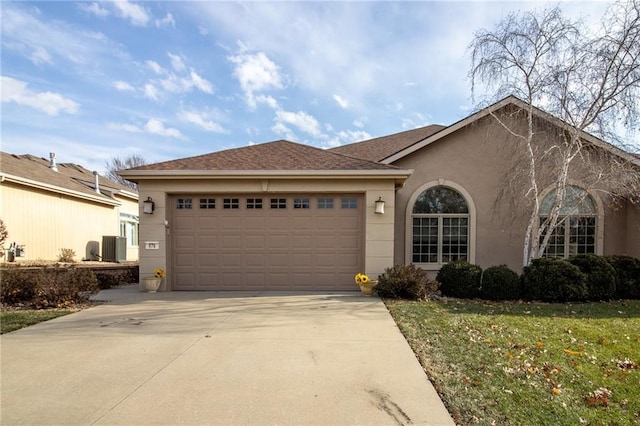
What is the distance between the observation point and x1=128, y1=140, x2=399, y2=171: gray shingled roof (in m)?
8.98

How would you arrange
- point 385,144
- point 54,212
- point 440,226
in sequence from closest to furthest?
point 440,226, point 385,144, point 54,212

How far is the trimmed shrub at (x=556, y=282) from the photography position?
25.7ft

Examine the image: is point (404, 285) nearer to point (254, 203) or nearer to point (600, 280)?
point (254, 203)

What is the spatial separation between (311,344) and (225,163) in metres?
6.10

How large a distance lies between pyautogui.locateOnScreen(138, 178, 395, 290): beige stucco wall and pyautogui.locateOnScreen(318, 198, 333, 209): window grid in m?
0.27

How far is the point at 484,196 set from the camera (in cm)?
1046

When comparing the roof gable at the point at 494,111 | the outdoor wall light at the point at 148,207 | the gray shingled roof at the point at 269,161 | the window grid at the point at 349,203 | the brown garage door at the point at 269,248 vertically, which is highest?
the roof gable at the point at 494,111

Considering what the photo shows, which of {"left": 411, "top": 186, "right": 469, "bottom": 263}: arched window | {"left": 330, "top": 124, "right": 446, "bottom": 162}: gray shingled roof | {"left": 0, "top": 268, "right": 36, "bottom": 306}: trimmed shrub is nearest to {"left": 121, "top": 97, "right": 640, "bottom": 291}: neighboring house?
{"left": 411, "top": 186, "right": 469, "bottom": 263}: arched window

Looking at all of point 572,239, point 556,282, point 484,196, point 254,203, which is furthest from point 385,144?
point 556,282

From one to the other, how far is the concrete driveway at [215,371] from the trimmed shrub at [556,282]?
4166 mm

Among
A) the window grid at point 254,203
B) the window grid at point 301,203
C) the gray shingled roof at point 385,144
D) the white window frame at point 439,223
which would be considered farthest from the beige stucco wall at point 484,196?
the window grid at point 254,203

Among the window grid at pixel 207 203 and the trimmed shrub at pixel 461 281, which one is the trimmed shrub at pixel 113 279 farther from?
the trimmed shrub at pixel 461 281

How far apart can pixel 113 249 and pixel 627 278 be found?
63.4ft

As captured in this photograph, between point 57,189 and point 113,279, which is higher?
point 57,189
